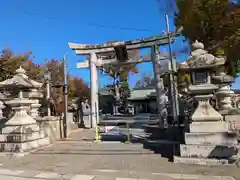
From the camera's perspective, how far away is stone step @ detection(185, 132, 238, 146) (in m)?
6.50

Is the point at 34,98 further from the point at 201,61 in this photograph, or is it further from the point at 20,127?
the point at 201,61

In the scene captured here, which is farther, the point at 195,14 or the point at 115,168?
the point at 195,14

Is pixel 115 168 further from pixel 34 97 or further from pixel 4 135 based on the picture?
pixel 34 97

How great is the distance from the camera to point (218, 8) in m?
14.4

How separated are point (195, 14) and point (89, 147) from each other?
11178 mm

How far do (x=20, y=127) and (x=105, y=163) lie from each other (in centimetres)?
393

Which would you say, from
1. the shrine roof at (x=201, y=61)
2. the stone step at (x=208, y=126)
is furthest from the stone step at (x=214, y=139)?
the shrine roof at (x=201, y=61)

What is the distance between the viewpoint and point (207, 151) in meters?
6.43

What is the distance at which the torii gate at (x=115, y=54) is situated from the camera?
17.0 m

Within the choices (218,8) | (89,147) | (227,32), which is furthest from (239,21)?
(89,147)

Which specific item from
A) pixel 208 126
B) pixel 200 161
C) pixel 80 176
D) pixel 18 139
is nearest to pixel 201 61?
pixel 208 126

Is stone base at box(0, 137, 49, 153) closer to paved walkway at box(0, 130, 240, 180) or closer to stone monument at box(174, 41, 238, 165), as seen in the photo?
paved walkway at box(0, 130, 240, 180)

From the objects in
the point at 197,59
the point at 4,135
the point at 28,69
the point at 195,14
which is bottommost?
the point at 4,135

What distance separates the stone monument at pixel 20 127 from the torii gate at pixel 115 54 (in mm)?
8405
